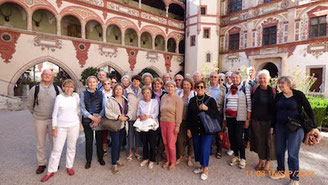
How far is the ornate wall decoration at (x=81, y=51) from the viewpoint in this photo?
13.9 meters

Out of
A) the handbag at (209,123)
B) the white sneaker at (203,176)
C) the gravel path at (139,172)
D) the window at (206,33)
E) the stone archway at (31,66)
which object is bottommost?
the gravel path at (139,172)

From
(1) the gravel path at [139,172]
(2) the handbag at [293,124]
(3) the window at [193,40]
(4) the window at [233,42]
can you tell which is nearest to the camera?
(2) the handbag at [293,124]

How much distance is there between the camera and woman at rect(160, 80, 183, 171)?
11.0 ft

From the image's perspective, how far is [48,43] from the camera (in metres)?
12.7

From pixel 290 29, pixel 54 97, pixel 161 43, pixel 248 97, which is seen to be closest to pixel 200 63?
pixel 161 43

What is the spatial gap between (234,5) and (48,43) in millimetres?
17661

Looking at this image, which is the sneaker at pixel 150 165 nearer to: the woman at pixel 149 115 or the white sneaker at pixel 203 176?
the woman at pixel 149 115

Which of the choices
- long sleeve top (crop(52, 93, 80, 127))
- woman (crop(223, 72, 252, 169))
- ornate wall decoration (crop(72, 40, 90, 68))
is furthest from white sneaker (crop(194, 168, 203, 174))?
ornate wall decoration (crop(72, 40, 90, 68))

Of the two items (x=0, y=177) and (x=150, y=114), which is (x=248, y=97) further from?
(x=0, y=177)

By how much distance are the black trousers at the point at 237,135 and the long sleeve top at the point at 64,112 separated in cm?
316

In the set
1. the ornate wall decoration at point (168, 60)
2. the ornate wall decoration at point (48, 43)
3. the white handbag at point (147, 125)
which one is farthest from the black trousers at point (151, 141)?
the ornate wall decoration at point (168, 60)

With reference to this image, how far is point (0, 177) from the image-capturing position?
314 centimetres

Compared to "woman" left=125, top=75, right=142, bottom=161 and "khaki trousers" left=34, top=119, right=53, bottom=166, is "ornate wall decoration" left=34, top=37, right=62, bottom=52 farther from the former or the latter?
"woman" left=125, top=75, right=142, bottom=161

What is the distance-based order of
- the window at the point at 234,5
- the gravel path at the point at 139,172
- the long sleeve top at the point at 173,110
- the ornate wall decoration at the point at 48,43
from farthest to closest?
1. the window at the point at 234,5
2. the ornate wall decoration at the point at 48,43
3. the long sleeve top at the point at 173,110
4. the gravel path at the point at 139,172
